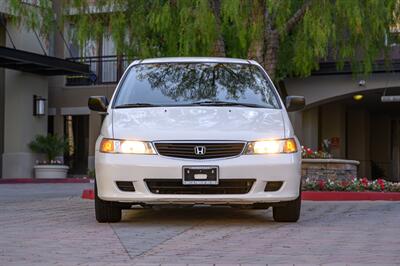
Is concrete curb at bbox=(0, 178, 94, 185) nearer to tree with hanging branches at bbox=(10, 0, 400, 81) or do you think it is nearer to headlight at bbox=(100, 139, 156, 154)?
tree with hanging branches at bbox=(10, 0, 400, 81)

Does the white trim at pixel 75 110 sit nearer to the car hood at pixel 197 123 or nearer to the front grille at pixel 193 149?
the car hood at pixel 197 123

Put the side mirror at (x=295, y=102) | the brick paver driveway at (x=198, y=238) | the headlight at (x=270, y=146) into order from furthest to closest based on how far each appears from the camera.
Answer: the side mirror at (x=295, y=102) → the headlight at (x=270, y=146) → the brick paver driveway at (x=198, y=238)

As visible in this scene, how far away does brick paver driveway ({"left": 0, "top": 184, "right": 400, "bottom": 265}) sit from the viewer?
6.05 m

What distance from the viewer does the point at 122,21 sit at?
41.8ft

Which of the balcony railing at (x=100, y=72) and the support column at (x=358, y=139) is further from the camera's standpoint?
the support column at (x=358, y=139)

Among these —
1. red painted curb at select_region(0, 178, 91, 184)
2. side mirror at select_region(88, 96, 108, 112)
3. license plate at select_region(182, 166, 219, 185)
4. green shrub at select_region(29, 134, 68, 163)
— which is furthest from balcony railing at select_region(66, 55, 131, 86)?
license plate at select_region(182, 166, 219, 185)

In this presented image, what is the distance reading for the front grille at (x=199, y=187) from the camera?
25.2 feet

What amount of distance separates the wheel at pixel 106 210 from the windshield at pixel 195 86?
3.53ft

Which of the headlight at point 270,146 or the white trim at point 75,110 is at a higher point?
the white trim at point 75,110

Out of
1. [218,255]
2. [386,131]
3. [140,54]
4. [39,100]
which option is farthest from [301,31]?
[386,131]

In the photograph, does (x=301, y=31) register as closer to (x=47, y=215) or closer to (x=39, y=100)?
(x=47, y=215)

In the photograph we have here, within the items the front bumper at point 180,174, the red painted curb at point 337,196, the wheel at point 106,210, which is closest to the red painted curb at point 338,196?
the red painted curb at point 337,196

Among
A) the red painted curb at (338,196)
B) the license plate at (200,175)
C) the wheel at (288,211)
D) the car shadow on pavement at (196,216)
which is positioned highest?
the license plate at (200,175)

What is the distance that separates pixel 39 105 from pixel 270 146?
17.7m
